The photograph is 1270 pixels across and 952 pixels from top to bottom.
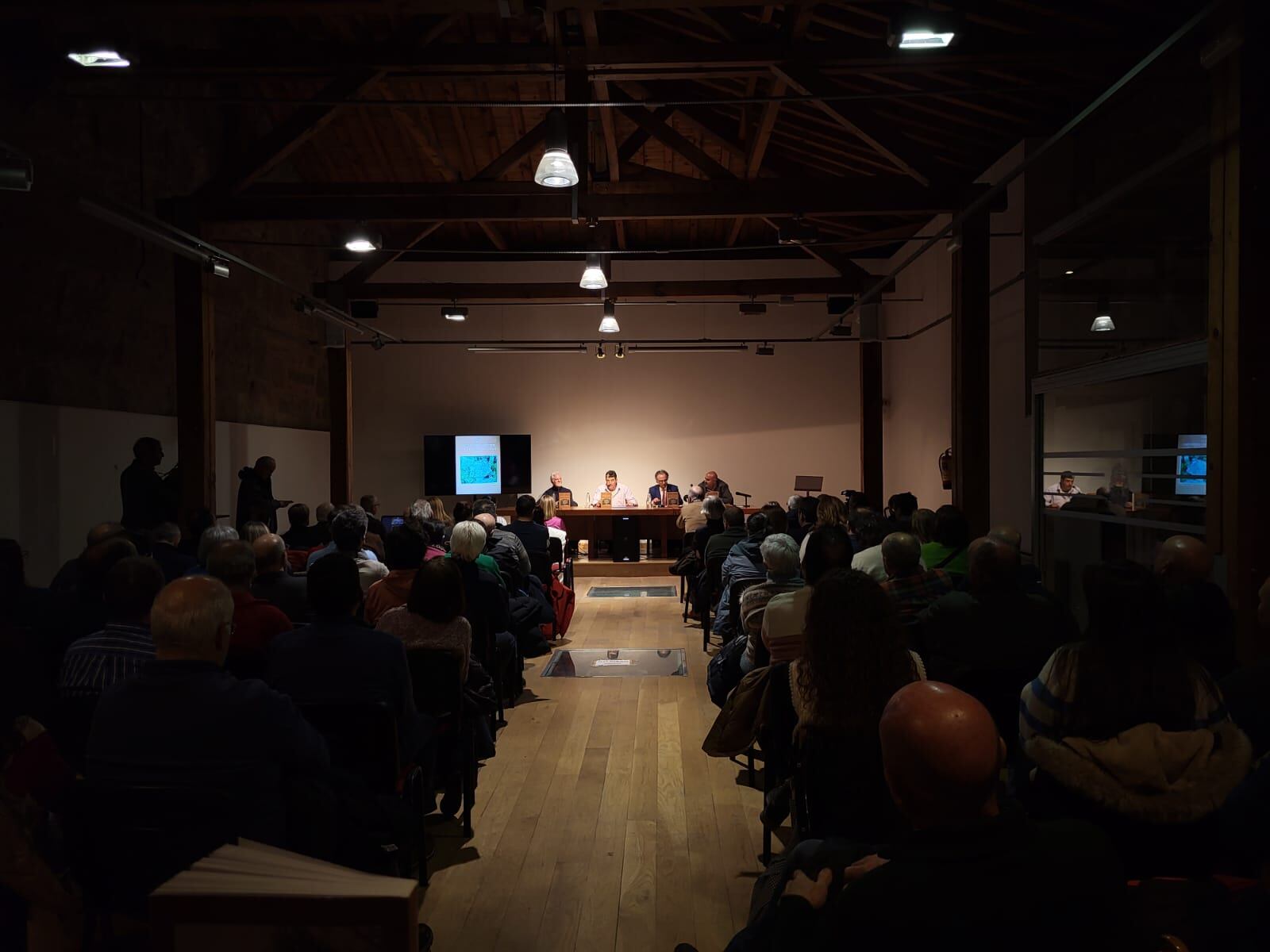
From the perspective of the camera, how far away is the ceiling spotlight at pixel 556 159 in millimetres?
4613

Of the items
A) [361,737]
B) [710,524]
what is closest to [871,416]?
[710,524]

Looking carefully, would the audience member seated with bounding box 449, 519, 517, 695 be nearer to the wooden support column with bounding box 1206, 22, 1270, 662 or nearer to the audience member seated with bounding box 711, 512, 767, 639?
the audience member seated with bounding box 711, 512, 767, 639

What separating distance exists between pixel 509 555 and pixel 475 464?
27.4ft

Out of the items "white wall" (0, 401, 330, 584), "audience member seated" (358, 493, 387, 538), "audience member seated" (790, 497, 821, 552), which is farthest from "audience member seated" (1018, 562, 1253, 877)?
"white wall" (0, 401, 330, 584)

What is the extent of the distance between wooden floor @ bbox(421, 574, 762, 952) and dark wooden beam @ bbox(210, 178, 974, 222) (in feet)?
14.9

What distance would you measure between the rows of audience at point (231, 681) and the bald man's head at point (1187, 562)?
101 inches

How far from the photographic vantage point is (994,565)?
3137 mm

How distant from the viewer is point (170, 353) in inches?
352

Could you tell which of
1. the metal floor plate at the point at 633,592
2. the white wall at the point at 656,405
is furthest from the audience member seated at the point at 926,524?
the white wall at the point at 656,405

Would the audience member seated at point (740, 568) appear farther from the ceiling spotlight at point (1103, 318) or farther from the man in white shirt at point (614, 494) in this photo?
the man in white shirt at point (614, 494)

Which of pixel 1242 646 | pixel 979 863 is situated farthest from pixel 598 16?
pixel 979 863

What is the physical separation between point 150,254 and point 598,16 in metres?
4.90

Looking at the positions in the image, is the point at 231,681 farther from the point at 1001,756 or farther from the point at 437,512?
the point at 437,512

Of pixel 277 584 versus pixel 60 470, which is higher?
pixel 60 470
